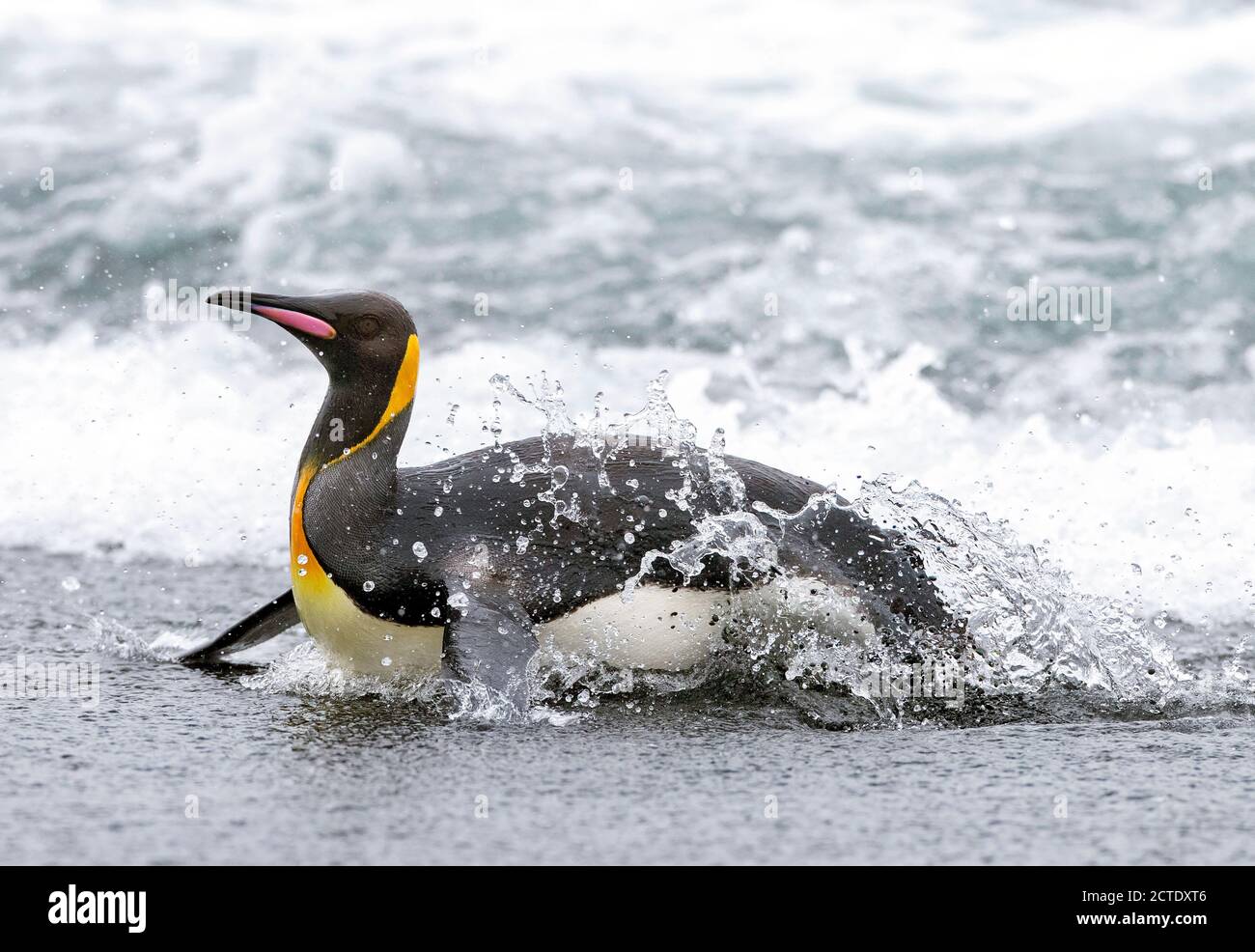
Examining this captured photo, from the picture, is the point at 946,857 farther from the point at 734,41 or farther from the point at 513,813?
the point at 734,41

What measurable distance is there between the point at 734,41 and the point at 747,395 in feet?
23.1

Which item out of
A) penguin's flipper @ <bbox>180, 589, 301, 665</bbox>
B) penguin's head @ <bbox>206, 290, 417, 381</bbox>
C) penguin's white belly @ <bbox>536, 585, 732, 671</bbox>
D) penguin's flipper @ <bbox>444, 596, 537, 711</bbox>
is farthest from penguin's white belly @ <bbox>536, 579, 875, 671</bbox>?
penguin's flipper @ <bbox>180, 589, 301, 665</bbox>

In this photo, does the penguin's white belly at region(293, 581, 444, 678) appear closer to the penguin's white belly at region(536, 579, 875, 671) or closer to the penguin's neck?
the penguin's neck

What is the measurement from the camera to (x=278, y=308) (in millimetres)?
4574

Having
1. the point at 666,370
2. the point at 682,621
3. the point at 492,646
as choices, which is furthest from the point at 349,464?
the point at 666,370

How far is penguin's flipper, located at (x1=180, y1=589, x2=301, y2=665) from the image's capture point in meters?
5.21

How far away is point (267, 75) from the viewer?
44.2 feet

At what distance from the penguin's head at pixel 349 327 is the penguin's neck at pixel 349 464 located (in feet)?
0.10

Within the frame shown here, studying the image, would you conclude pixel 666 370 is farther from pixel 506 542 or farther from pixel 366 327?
pixel 366 327

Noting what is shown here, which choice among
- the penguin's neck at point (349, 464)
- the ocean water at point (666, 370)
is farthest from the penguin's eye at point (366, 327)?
the ocean water at point (666, 370)

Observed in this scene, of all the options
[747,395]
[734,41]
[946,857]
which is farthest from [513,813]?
[734,41]

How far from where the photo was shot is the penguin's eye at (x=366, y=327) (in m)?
4.65

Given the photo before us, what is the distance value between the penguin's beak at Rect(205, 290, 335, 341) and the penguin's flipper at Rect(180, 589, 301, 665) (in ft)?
3.29

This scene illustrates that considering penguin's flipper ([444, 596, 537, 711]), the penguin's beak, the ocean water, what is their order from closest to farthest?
the ocean water
penguin's flipper ([444, 596, 537, 711])
the penguin's beak
